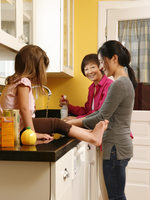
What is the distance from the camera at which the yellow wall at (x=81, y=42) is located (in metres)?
2.80

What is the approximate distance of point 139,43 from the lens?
2740 mm

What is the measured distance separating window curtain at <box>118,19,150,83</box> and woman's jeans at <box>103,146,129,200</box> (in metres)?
1.34

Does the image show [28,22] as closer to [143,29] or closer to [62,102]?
[62,102]

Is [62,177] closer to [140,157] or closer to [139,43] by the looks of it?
[140,157]

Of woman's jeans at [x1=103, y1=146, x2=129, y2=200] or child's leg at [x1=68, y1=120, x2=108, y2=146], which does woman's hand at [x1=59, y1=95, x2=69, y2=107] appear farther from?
child's leg at [x1=68, y1=120, x2=108, y2=146]

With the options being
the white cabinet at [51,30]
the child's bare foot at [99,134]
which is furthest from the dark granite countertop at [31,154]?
the white cabinet at [51,30]

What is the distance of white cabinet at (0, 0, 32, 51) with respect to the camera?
1392 millimetres

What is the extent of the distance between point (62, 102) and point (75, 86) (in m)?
0.28

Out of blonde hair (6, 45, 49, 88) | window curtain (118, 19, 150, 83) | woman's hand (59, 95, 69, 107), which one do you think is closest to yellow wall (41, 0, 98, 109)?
woman's hand (59, 95, 69, 107)

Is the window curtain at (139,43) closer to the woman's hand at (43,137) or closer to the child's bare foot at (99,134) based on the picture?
the child's bare foot at (99,134)

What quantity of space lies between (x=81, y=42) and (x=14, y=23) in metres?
1.36

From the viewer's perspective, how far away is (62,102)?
2.66 m

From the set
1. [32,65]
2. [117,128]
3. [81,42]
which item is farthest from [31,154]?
[81,42]

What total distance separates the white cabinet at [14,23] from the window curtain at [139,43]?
1281 millimetres
